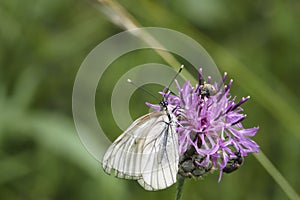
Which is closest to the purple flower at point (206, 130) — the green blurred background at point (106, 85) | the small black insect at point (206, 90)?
the small black insect at point (206, 90)

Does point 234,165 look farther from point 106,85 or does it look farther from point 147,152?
point 106,85

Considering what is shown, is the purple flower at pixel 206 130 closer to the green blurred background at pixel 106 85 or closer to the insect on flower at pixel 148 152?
the insect on flower at pixel 148 152

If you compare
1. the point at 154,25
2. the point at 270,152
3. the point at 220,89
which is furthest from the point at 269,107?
the point at 154,25

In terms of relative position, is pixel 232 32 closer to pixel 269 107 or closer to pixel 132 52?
pixel 132 52

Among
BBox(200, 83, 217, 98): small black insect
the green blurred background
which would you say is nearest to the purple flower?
BBox(200, 83, 217, 98): small black insect

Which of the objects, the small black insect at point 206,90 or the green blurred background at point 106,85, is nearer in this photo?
the small black insect at point 206,90
